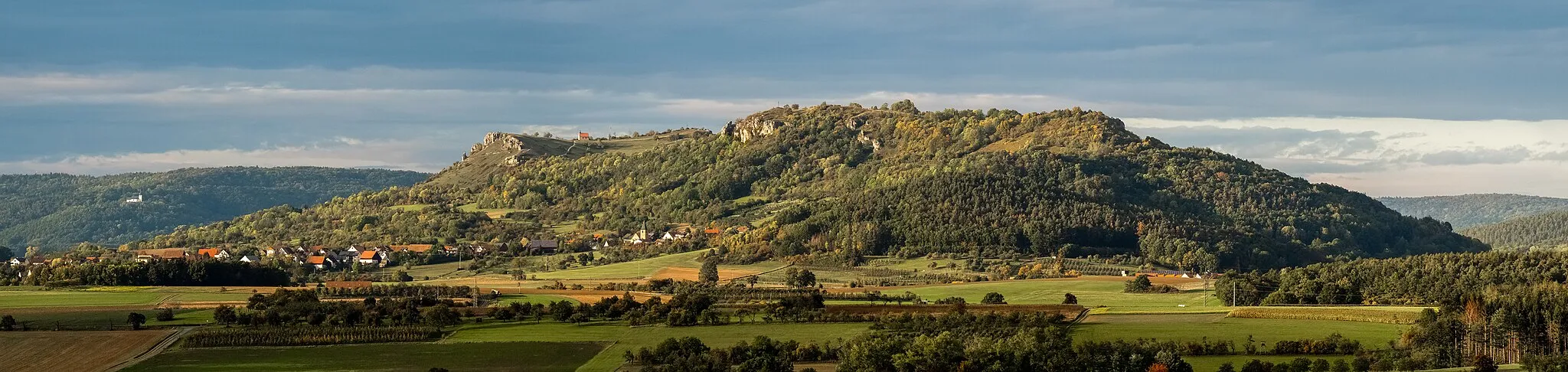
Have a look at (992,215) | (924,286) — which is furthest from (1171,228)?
(924,286)

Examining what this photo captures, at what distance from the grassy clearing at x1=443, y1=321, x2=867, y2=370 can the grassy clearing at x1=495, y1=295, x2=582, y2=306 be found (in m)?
14.4

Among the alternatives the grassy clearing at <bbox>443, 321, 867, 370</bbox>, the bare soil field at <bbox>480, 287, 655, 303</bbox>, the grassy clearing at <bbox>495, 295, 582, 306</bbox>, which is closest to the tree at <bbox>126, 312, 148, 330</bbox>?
the grassy clearing at <bbox>443, 321, 867, 370</bbox>

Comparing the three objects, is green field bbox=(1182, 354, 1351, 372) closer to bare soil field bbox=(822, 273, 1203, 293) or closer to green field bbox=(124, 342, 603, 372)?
green field bbox=(124, 342, 603, 372)

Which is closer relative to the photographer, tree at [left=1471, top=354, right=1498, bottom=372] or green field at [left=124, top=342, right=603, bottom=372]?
tree at [left=1471, top=354, right=1498, bottom=372]

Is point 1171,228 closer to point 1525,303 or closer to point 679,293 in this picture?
point 679,293

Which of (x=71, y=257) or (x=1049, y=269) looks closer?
(x=1049, y=269)

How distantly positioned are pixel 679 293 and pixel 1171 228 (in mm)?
86199

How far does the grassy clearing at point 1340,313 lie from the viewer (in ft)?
354

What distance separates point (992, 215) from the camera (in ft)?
655

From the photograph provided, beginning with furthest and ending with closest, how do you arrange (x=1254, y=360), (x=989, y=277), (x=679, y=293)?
(x=989, y=277) < (x=679, y=293) < (x=1254, y=360)

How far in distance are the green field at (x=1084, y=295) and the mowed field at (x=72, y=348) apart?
205 feet

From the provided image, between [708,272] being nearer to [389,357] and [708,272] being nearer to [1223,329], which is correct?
[389,357]

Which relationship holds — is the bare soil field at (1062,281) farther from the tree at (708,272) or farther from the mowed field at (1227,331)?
the mowed field at (1227,331)

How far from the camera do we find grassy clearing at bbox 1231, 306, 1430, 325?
108006mm
